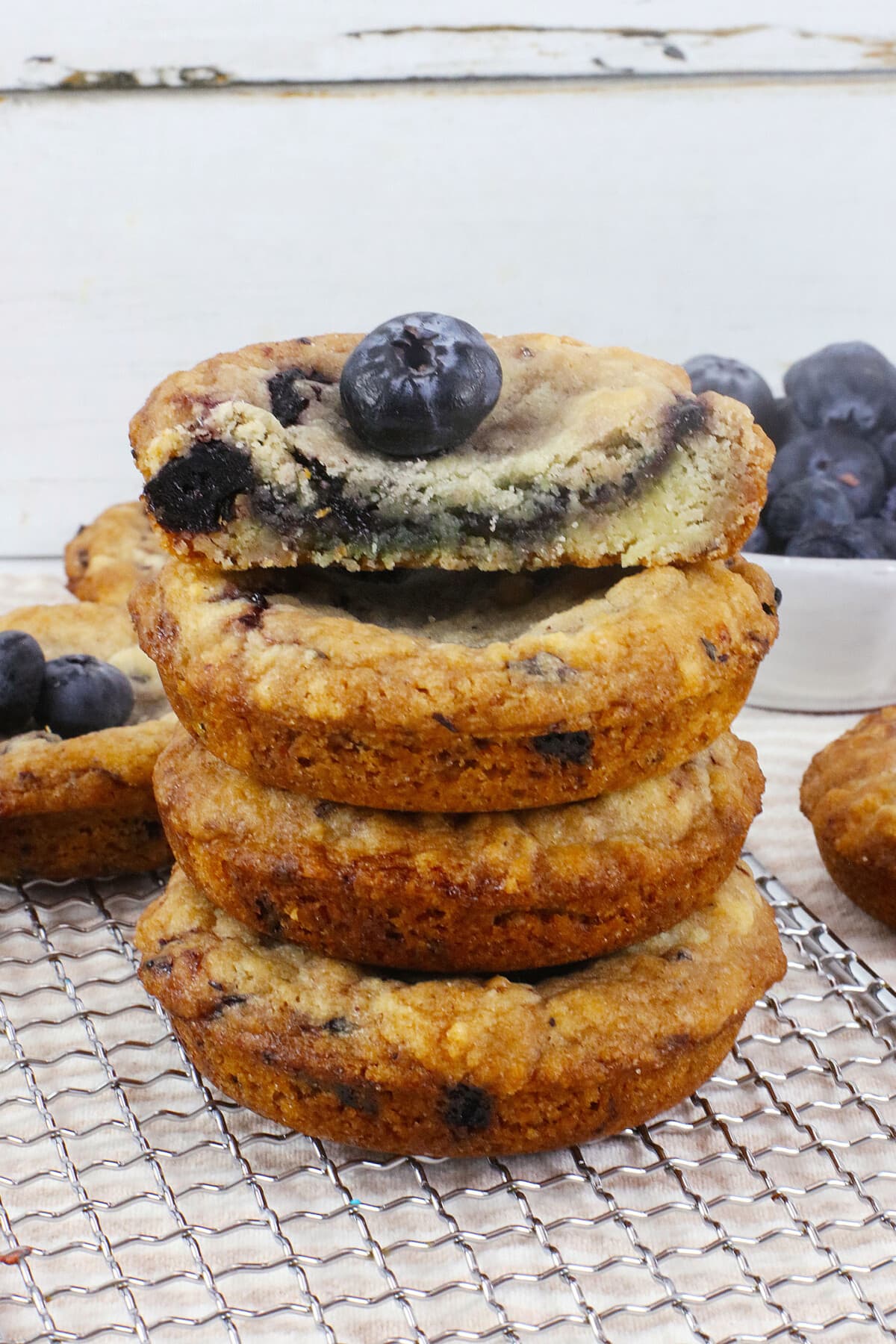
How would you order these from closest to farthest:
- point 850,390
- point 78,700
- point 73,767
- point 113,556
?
point 73,767, point 78,700, point 850,390, point 113,556

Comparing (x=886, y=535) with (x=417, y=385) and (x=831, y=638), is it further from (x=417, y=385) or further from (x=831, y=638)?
(x=417, y=385)

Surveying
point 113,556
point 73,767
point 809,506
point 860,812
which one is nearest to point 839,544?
point 809,506

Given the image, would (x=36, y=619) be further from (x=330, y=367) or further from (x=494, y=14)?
(x=494, y=14)

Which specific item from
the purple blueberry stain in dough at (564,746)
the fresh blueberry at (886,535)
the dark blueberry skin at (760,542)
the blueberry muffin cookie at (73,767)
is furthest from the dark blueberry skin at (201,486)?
the fresh blueberry at (886,535)

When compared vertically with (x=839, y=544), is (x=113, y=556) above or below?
below

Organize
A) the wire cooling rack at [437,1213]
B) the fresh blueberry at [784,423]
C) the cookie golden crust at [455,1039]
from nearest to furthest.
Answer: the wire cooling rack at [437,1213] → the cookie golden crust at [455,1039] → the fresh blueberry at [784,423]

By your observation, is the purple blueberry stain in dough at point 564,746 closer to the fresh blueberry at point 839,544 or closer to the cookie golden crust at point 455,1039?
the cookie golden crust at point 455,1039

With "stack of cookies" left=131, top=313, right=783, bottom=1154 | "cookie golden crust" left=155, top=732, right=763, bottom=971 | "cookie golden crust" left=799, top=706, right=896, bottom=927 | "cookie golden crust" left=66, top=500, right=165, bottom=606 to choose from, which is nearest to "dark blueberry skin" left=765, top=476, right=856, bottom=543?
"cookie golden crust" left=799, top=706, right=896, bottom=927
